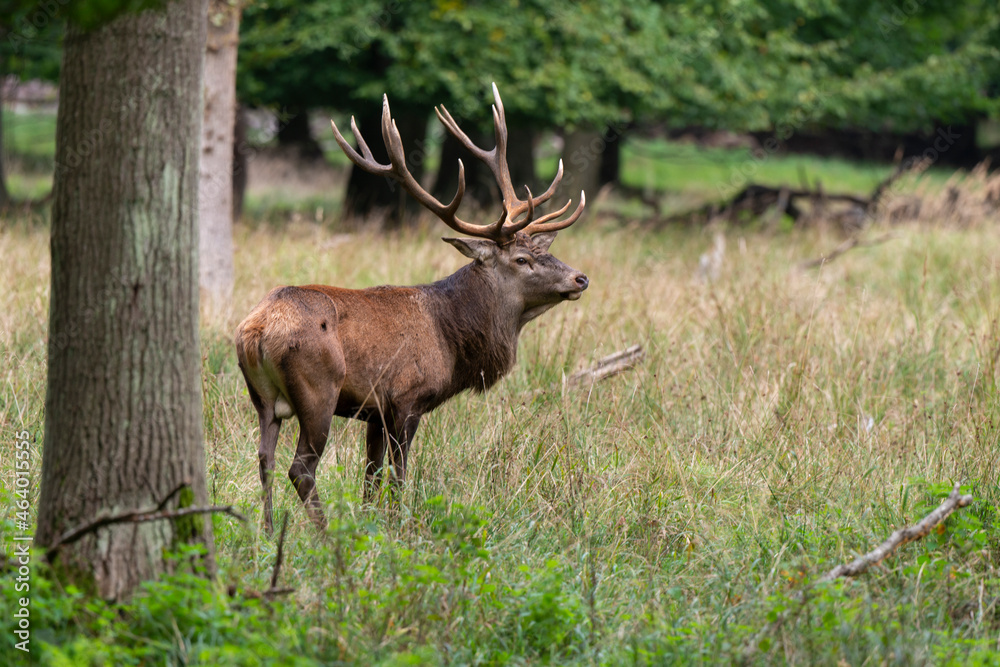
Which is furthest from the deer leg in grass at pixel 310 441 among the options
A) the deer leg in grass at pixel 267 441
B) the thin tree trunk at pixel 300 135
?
the thin tree trunk at pixel 300 135

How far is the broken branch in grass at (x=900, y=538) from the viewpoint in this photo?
11.7 feet

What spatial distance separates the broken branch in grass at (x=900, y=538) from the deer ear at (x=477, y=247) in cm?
239

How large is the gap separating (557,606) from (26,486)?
7.11 feet

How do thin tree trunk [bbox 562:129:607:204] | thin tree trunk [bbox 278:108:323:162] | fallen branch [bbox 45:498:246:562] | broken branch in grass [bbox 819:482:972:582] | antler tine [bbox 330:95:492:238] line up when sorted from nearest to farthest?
fallen branch [bbox 45:498:246:562]
broken branch in grass [bbox 819:482:972:582]
antler tine [bbox 330:95:492:238]
thin tree trunk [bbox 562:129:607:204]
thin tree trunk [bbox 278:108:323:162]

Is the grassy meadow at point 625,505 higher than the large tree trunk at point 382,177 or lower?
lower

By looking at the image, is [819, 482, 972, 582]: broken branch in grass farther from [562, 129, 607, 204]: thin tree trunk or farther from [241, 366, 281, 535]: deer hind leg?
[562, 129, 607, 204]: thin tree trunk

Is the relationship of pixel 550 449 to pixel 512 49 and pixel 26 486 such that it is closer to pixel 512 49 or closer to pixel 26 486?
pixel 26 486

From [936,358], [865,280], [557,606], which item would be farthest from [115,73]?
[865,280]

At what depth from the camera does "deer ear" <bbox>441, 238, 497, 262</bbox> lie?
16.8ft

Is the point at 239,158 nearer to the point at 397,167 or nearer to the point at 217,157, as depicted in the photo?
the point at 217,157

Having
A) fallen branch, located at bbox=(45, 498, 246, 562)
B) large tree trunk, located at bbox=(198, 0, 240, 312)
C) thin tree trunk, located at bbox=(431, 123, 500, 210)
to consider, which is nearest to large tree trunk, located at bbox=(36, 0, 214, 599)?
fallen branch, located at bbox=(45, 498, 246, 562)

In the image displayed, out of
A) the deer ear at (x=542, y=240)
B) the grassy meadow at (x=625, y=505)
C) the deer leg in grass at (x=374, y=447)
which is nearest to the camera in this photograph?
the grassy meadow at (x=625, y=505)
